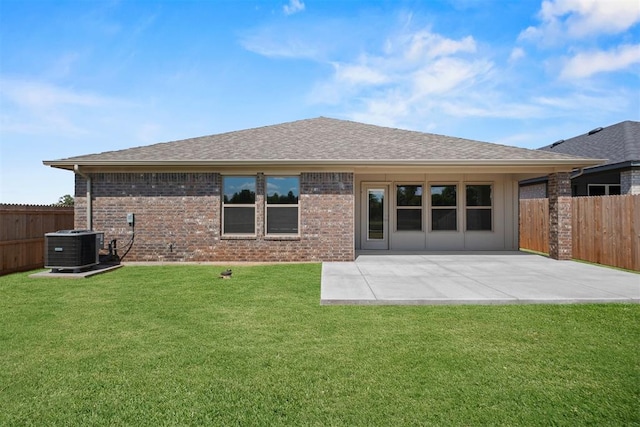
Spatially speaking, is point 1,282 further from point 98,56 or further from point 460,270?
point 460,270

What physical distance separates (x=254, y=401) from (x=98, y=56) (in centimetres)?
1072

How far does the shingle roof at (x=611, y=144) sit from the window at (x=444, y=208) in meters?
6.11

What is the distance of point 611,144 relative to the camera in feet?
53.8

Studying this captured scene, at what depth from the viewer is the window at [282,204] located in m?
10.6

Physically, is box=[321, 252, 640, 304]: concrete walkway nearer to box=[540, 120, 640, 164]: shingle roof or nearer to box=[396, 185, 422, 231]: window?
box=[396, 185, 422, 231]: window

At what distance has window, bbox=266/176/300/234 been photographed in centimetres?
1059

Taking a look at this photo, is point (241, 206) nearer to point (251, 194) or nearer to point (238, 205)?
point (238, 205)

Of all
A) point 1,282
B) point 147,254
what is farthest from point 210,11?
point 1,282

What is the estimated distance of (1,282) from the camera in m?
7.82

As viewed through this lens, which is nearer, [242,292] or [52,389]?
[52,389]

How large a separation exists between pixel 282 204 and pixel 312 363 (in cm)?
743

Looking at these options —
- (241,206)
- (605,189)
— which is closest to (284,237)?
(241,206)

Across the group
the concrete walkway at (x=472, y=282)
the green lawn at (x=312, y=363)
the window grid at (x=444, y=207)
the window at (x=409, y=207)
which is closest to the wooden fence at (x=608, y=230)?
the concrete walkway at (x=472, y=282)

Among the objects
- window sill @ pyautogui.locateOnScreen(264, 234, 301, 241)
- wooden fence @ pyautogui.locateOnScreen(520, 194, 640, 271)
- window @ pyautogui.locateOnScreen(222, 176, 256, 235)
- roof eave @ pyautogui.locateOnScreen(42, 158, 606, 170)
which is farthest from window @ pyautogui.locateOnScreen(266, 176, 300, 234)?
wooden fence @ pyautogui.locateOnScreen(520, 194, 640, 271)
